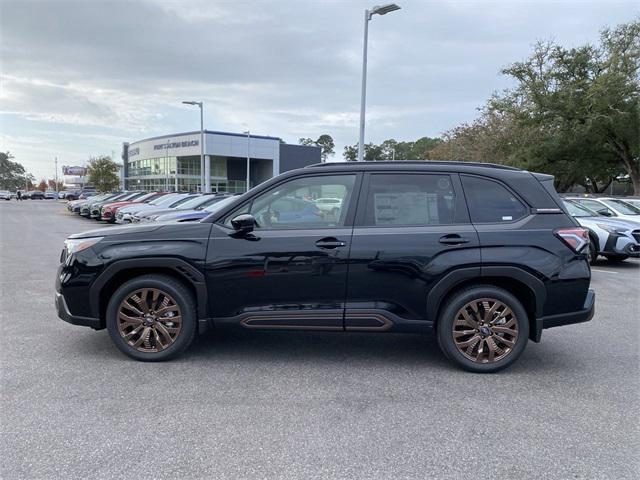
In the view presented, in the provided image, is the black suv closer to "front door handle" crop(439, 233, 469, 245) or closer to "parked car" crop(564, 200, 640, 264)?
"front door handle" crop(439, 233, 469, 245)

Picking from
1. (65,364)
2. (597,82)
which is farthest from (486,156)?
(65,364)

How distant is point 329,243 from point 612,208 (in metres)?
10.6

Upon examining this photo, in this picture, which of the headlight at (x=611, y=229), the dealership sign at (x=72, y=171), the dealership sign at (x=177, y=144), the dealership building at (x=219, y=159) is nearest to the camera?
the headlight at (x=611, y=229)

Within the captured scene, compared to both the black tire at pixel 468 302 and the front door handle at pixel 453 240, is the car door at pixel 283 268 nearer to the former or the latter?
the front door handle at pixel 453 240

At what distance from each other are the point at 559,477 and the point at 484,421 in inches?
26.7

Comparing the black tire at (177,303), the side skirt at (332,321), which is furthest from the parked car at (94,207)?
the side skirt at (332,321)

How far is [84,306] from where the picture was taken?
4.40 meters

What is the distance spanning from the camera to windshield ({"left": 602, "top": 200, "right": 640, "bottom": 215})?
11.8m

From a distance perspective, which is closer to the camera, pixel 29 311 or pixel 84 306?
pixel 84 306

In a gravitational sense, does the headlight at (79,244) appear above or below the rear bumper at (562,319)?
above

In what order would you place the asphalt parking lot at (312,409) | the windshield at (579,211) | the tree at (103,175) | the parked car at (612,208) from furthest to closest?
the tree at (103,175)
the windshield at (579,211)
the parked car at (612,208)
the asphalt parking lot at (312,409)

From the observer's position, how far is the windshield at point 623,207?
11.8 m

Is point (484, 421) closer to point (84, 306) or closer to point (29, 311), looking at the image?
point (84, 306)

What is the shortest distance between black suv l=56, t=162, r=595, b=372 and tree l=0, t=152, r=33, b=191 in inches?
5999
